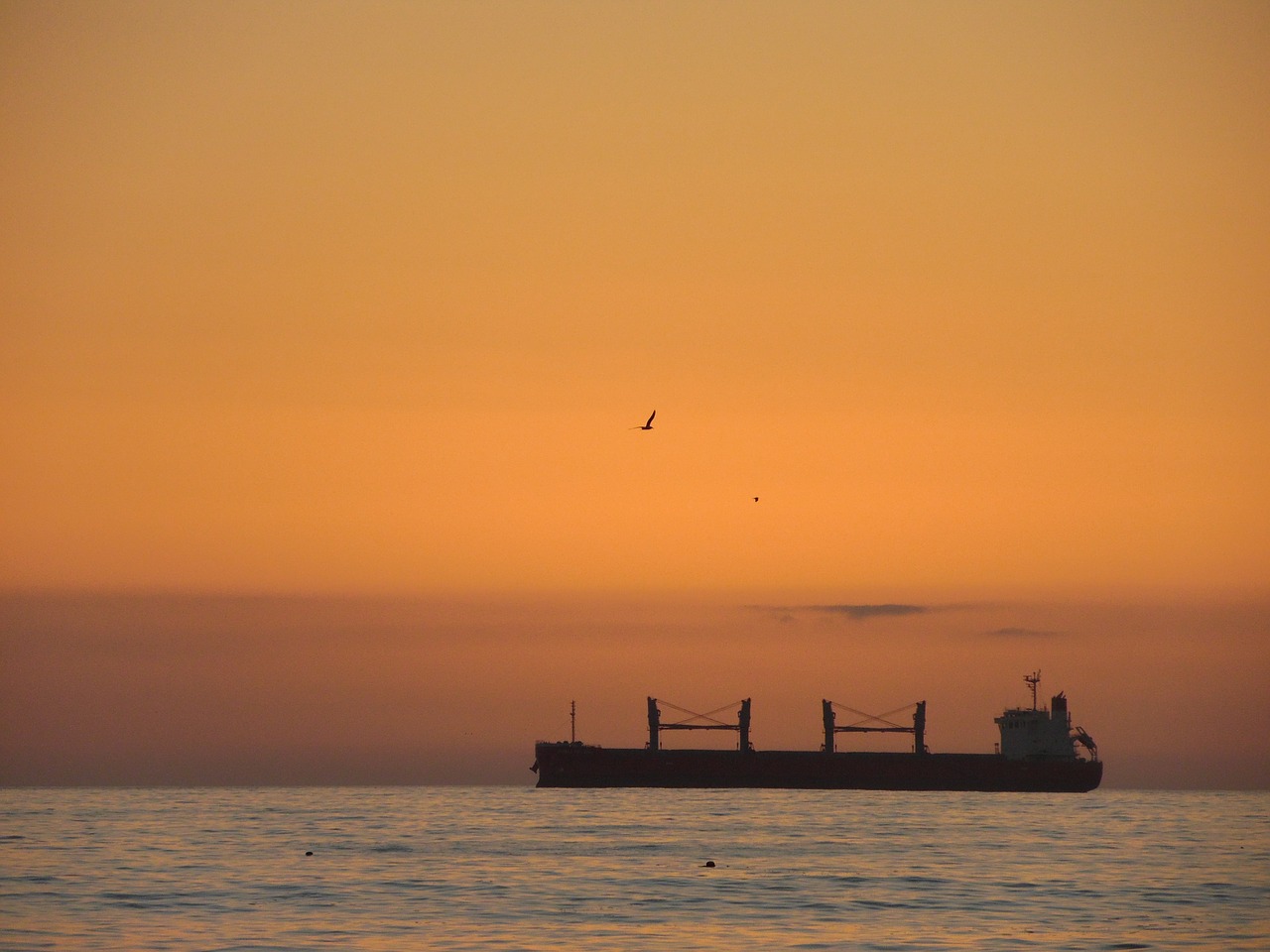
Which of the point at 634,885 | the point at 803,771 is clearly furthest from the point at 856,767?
the point at 634,885

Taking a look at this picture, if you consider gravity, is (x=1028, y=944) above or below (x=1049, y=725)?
below

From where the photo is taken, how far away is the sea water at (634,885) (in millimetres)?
41625

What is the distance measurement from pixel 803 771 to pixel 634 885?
7174cm

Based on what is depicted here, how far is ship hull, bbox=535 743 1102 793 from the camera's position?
119875mm

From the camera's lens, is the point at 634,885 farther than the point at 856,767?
No

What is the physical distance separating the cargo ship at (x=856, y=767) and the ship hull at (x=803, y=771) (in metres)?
0.08

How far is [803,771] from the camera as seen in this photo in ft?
404

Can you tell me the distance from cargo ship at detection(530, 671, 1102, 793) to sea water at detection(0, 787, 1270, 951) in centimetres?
2501

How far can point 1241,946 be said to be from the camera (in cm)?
4072

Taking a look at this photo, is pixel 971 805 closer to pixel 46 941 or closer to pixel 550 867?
pixel 550 867

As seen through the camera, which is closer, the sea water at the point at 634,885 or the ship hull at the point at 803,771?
the sea water at the point at 634,885

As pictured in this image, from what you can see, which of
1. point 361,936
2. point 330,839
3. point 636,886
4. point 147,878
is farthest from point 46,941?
point 330,839

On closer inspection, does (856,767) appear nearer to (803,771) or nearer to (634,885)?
(803,771)

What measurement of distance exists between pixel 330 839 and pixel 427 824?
18.1m
